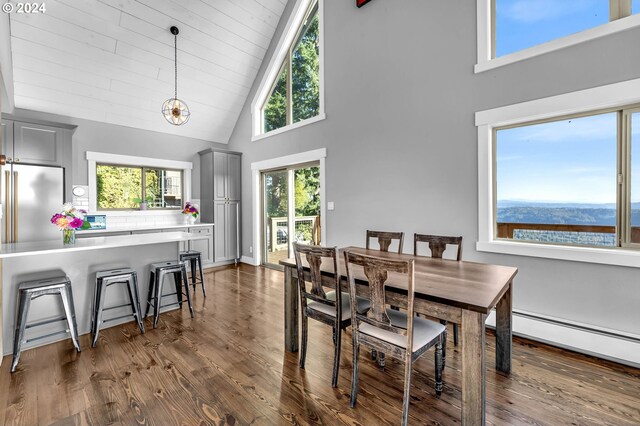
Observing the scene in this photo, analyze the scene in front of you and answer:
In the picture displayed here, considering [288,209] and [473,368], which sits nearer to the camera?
[473,368]

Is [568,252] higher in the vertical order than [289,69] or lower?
lower

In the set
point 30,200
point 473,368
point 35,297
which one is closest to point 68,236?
point 35,297

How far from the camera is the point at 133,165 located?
17.7ft

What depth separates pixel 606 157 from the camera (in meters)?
2.45

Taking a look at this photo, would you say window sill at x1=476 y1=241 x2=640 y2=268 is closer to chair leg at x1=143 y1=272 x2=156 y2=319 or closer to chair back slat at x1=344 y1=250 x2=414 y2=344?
chair back slat at x1=344 y1=250 x2=414 y2=344

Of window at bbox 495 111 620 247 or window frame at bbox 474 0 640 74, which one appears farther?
window at bbox 495 111 620 247

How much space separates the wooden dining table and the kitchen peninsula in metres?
1.94

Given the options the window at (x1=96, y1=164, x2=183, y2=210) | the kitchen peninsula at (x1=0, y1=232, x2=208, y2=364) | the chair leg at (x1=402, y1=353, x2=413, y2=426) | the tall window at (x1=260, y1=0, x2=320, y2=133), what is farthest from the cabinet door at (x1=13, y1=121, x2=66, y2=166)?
the chair leg at (x1=402, y1=353, x2=413, y2=426)

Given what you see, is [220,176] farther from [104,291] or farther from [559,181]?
[559,181]

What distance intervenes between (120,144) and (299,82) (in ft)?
11.1

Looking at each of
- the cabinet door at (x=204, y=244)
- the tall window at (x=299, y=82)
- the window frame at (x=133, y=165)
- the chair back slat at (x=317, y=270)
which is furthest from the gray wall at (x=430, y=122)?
the window frame at (x=133, y=165)

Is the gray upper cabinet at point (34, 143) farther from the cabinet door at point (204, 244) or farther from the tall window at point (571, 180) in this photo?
the tall window at point (571, 180)

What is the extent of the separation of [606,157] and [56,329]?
17.1ft

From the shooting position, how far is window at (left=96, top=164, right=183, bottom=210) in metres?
5.14
